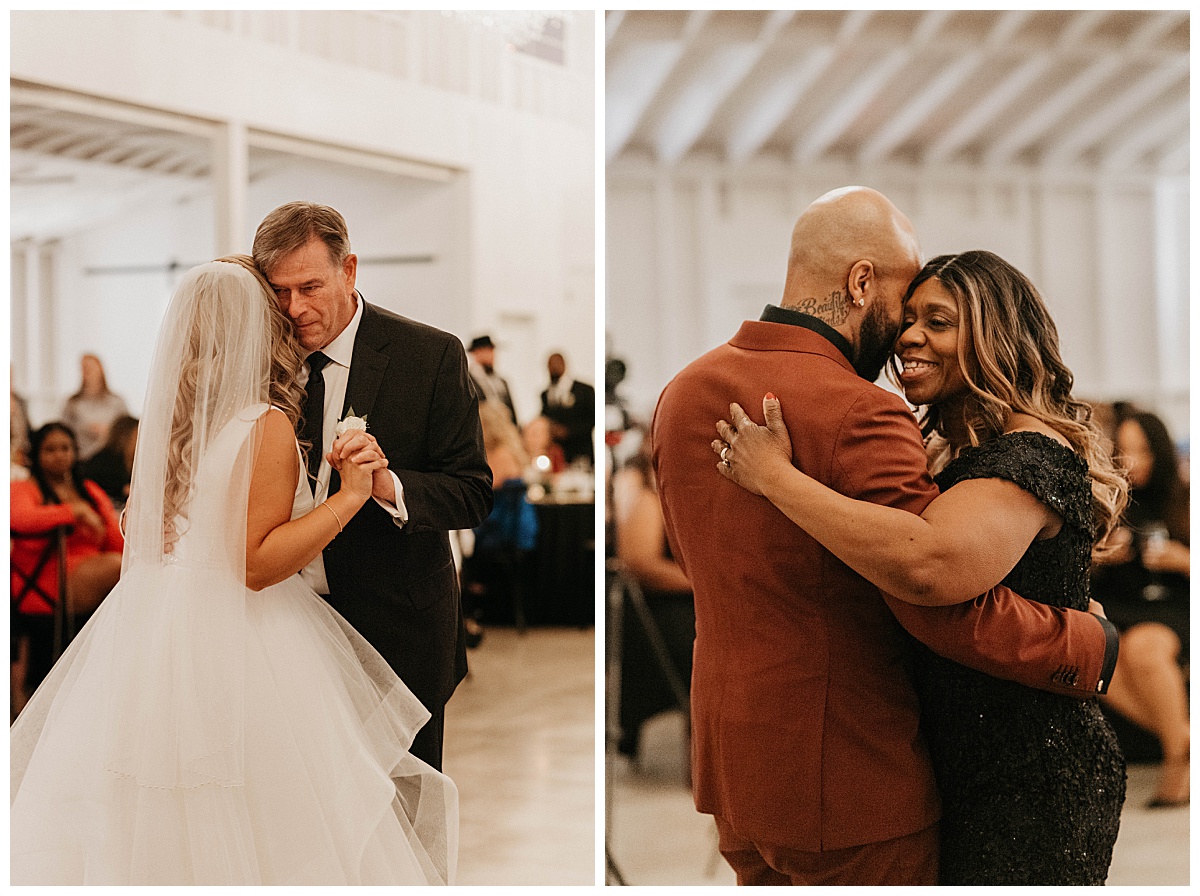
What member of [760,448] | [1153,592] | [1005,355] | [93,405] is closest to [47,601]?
[93,405]

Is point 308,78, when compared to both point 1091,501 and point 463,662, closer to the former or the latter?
point 463,662

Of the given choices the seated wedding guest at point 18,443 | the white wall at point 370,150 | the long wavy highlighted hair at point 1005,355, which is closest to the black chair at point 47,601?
the seated wedding guest at point 18,443

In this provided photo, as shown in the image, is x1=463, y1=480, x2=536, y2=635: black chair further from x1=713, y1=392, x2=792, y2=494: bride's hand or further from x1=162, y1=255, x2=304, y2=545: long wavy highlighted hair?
x1=713, y1=392, x2=792, y2=494: bride's hand

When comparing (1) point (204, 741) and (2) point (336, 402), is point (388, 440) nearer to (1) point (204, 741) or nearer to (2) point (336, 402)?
(2) point (336, 402)

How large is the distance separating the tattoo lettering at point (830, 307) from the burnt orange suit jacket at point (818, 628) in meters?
0.08

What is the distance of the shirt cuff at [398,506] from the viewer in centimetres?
220

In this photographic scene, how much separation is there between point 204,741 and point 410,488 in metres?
0.63

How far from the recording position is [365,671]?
7.47ft

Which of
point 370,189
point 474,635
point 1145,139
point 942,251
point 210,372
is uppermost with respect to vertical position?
point 1145,139

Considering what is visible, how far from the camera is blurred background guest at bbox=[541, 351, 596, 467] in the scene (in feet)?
17.7

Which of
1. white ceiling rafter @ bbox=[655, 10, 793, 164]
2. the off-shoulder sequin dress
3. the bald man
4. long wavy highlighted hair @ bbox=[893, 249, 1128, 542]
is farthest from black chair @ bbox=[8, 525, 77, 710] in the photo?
white ceiling rafter @ bbox=[655, 10, 793, 164]

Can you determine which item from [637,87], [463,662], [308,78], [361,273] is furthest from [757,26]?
[463,662]

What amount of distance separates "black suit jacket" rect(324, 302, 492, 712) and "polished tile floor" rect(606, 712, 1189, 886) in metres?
1.51

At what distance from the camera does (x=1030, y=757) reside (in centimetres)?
187
